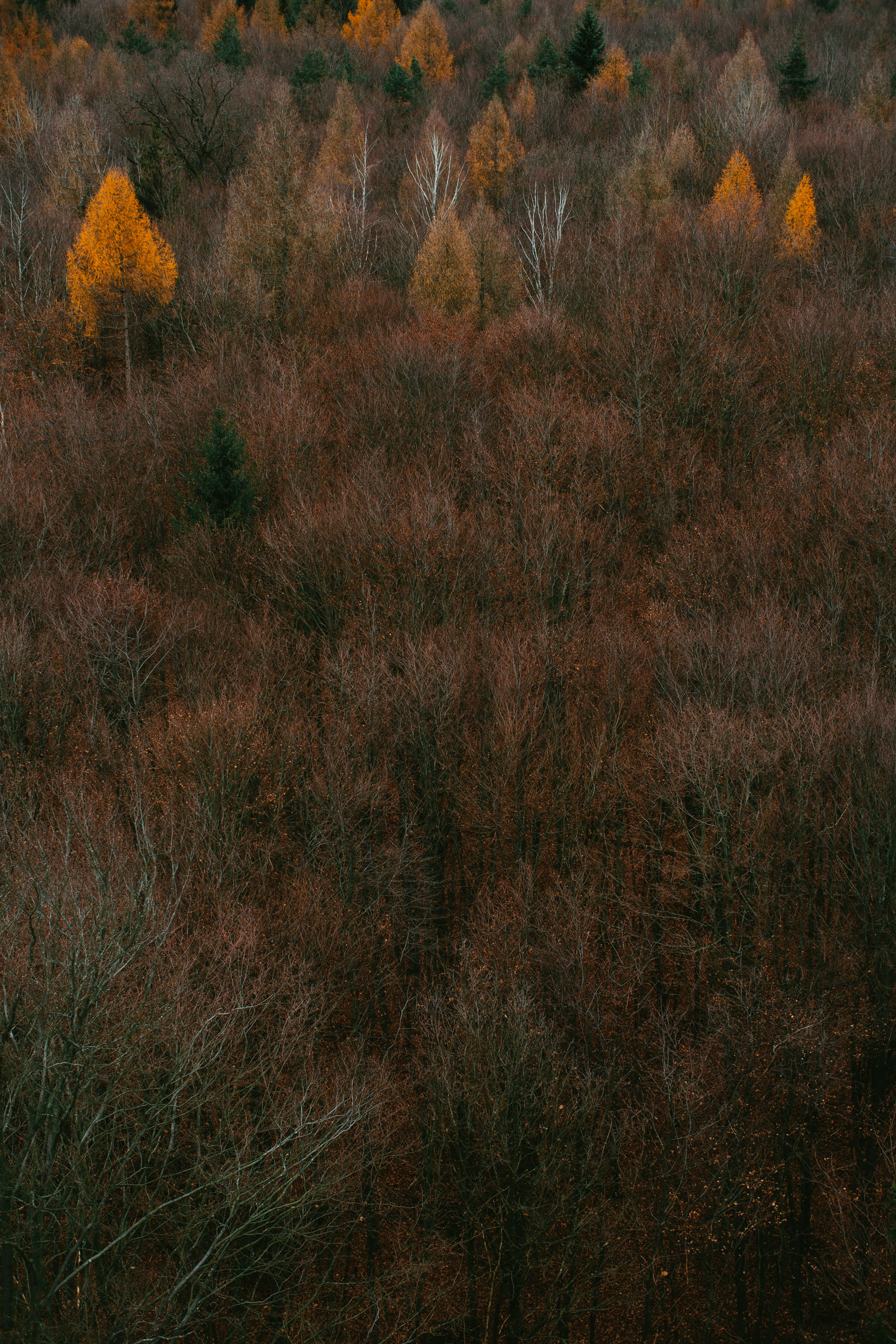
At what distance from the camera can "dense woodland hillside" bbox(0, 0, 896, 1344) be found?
20.2 m

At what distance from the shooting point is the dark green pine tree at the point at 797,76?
55.8 metres

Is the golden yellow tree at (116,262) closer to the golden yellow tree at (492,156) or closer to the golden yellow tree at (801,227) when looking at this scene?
the golden yellow tree at (492,156)

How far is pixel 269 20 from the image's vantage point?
77.8m

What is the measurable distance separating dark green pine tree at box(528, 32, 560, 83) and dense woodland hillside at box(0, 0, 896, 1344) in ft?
12.2

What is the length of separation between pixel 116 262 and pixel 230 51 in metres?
33.4

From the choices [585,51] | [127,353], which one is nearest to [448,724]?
[127,353]

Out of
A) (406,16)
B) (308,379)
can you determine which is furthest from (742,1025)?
(406,16)

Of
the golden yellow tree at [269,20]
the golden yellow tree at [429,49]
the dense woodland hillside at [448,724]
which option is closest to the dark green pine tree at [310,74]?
the golden yellow tree at [429,49]

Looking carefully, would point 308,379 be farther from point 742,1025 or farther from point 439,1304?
point 439,1304

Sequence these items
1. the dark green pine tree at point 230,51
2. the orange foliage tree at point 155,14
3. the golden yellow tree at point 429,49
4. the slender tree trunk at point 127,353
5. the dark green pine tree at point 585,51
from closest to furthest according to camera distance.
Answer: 1. the slender tree trunk at point 127,353
2. the dark green pine tree at point 585,51
3. the dark green pine tree at point 230,51
4. the golden yellow tree at point 429,49
5. the orange foliage tree at point 155,14

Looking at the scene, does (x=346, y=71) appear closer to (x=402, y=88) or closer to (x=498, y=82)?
(x=402, y=88)

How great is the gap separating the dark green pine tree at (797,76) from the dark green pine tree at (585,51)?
9.77 metres

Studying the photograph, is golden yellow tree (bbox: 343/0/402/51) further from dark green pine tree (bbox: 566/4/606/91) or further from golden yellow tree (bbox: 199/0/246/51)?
dark green pine tree (bbox: 566/4/606/91)

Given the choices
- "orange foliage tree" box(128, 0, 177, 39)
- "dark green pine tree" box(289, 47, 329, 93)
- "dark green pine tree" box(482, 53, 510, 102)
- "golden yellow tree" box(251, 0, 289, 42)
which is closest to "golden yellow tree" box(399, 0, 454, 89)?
"dark green pine tree" box(482, 53, 510, 102)
